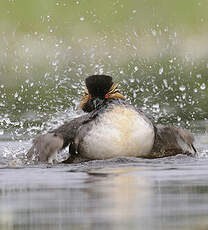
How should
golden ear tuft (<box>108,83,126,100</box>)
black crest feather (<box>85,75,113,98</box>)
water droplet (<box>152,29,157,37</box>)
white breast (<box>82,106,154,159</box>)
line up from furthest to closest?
water droplet (<box>152,29,157,37</box>)
golden ear tuft (<box>108,83,126,100</box>)
black crest feather (<box>85,75,113,98</box>)
white breast (<box>82,106,154,159</box>)

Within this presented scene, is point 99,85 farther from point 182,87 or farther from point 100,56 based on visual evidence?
point 100,56

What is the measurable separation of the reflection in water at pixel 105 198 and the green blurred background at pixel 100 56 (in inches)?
241

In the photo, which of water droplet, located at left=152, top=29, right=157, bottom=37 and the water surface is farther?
water droplet, located at left=152, top=29, right=157, bottom=37

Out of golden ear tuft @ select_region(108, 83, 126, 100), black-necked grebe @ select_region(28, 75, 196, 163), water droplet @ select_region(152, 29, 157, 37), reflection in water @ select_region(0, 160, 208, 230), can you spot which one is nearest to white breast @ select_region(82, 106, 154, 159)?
black-necked grebe @ select_region(28, 75, 196, 163)

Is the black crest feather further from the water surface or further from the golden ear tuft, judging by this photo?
the water surface

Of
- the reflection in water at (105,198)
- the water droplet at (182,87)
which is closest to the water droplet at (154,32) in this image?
the water droplet at (182,87)

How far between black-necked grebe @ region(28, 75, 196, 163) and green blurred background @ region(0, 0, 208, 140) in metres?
3.92

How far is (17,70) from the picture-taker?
62.6 ft

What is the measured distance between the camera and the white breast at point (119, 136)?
30.7ft

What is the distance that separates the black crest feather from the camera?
9.90 metres

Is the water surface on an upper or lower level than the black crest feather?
lower

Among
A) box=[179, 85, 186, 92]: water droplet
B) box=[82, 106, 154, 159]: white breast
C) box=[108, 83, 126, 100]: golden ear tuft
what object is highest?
box=[179, 85, 186, 92]: water droplet

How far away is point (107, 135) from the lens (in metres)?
9.37

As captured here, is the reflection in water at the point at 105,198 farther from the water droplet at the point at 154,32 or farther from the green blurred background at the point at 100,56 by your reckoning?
the water droplet at the point at 154,32
